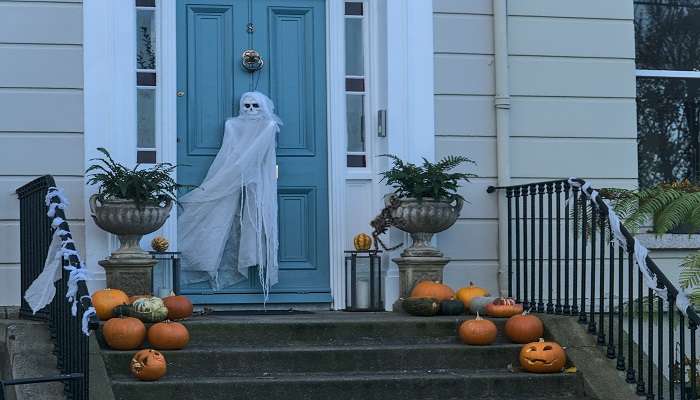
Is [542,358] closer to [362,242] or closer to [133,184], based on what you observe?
[362,242]

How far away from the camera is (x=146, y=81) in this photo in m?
7.81

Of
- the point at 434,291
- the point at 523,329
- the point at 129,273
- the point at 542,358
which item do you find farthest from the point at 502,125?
the point at 129,273

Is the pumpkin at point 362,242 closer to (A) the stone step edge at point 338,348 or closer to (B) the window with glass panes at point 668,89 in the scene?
(A) the stone step edge at point 338,348

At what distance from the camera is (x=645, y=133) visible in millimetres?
8461

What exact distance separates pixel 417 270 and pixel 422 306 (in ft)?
1.66

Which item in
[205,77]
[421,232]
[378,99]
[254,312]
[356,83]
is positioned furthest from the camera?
[356,83]

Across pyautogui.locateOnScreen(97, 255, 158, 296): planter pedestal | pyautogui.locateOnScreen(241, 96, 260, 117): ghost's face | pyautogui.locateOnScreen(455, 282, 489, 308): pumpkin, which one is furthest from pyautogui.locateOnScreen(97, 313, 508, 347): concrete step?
pyautogui.locateOnScreen(241, 96, 260, 117): ghost's face

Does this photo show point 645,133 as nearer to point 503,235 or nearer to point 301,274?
point 503,235

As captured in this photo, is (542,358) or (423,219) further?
(423,219)

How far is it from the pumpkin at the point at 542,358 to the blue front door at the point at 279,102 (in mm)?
1840

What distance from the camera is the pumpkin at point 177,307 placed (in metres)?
6.79

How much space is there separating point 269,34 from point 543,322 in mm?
2749

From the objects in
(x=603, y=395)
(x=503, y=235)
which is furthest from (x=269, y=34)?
(x=603, y=395)

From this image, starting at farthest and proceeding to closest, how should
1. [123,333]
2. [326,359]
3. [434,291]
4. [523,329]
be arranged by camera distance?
[434,291] → [523,329] → [326,359] → [123,333]
